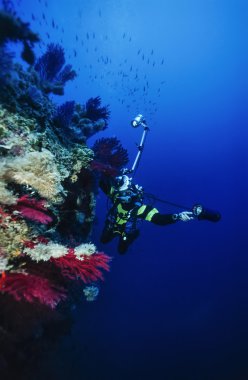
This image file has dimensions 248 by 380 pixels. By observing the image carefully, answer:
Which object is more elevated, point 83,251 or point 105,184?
point 105,184

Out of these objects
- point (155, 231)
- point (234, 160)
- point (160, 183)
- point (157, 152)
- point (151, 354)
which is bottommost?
point (151, 354)

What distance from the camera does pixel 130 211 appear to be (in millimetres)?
6355

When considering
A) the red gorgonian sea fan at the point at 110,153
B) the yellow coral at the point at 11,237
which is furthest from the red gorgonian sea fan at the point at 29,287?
the red gorgonian sea fan at the point at 110,153

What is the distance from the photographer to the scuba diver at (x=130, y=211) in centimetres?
581

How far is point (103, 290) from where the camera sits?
83.7 feet

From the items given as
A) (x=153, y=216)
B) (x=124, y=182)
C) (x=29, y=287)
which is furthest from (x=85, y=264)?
Answer: (x=153, y=216)

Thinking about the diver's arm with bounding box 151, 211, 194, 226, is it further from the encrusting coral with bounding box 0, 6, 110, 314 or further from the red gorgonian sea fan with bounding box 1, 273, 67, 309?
the red gorgonian sea fan with bounding box 1, 273, 67, 309

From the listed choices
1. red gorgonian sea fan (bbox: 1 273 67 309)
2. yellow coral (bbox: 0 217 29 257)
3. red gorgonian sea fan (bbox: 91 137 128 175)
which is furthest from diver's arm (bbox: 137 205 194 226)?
red gorgonian sea fan (bbox: 1 273 67 309)

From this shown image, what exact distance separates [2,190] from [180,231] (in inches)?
1841

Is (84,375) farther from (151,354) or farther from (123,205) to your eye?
(123,205)

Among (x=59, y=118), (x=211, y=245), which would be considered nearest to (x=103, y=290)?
(x=59, y=118)

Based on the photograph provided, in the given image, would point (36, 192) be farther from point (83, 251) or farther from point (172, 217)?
point (172, 217)

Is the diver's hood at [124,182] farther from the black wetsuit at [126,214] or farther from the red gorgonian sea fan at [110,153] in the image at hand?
the red gorgonian sea fan at [110,153]

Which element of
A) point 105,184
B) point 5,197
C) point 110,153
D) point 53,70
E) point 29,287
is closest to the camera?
point 29,287
